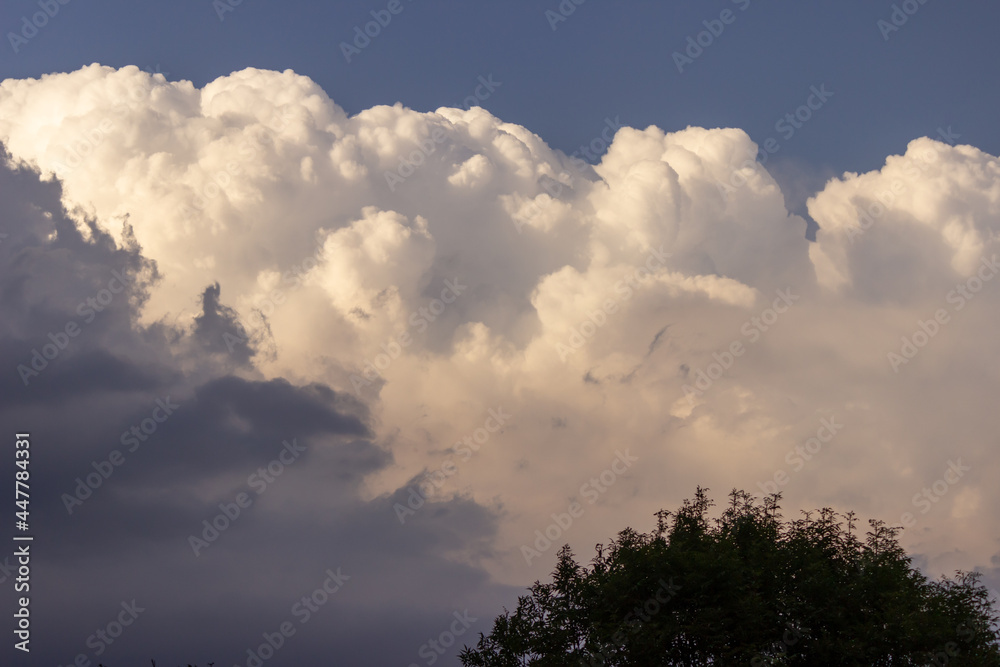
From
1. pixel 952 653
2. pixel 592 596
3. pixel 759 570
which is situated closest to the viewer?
pixel 952 653

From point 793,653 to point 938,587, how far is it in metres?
10.4

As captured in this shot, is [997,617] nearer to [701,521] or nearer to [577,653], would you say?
[701,521]

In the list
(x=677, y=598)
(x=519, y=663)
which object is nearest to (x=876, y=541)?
(x=677, y=598)

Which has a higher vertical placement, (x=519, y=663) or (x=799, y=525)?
(x=799, y=525)

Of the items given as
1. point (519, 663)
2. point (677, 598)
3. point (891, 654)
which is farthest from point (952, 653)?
point (519, 663)

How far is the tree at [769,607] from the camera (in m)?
46.0

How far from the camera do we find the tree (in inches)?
1810

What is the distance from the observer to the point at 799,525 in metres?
54.8

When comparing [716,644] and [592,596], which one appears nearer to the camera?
[716,644]

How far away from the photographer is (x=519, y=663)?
55844mm

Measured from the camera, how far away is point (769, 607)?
159ft

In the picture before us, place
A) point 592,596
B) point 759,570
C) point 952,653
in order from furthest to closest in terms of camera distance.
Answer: point 592,596 → point 759,570 → point 952,653

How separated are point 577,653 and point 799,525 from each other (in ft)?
48.8

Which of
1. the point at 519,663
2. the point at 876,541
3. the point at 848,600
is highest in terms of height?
the point at 876,541
